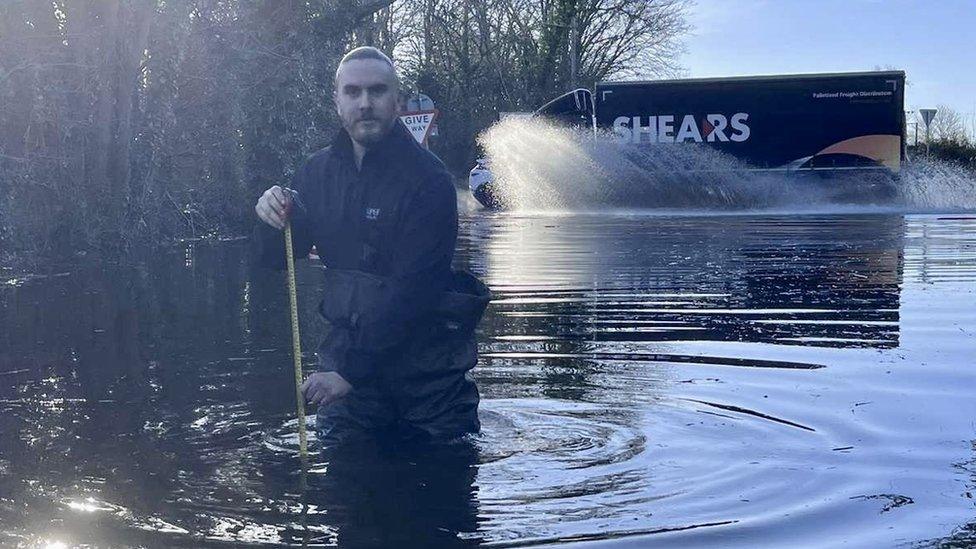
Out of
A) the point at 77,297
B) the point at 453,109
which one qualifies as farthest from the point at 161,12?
the point at 453,109

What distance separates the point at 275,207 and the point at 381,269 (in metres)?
0.50

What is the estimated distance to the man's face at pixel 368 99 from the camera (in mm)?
6223

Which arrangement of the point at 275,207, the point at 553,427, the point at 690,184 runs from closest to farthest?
1. the point at 275,207
2. the point at 553,427
3. the point at 690,184

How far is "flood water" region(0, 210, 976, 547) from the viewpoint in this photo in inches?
208

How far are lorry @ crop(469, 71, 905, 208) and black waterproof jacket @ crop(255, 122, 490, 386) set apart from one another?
31525 mm

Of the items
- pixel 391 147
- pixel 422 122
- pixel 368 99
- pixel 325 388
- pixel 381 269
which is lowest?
pixel 325 388

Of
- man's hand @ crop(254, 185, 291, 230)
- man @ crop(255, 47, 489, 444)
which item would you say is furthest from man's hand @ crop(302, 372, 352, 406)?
man's hand @ crop(254, 185, 291, 230)

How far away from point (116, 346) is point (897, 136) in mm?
29466

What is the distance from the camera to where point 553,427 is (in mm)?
7195

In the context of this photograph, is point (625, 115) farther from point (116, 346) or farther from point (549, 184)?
point (116, 346)

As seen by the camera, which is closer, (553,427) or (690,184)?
(553,427)

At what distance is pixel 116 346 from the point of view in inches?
415

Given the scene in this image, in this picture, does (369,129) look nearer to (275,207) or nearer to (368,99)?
(368,99)

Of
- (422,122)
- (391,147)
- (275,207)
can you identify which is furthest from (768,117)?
(275,207)
